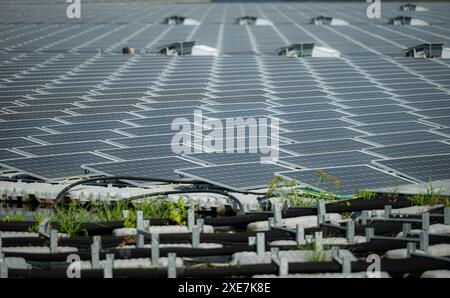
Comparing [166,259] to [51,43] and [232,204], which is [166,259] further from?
[51,43]

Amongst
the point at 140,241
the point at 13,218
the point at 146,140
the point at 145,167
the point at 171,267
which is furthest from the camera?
the point at 146,140

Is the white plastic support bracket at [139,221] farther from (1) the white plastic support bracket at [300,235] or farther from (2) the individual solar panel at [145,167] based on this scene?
(2) the individual solar panel at [145,167]

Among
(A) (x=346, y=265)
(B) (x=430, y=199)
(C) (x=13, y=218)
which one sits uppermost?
(A) (x=346, y=265)

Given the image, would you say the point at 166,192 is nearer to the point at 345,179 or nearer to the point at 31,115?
the point at 345,179

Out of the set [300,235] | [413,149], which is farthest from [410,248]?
[413,149]

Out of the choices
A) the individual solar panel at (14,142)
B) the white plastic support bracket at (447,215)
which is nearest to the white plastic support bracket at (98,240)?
the white plastic support bracket at (447,215)

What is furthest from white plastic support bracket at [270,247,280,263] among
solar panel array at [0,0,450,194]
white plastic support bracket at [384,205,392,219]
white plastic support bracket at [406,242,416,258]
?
solar panel array at [0,0,450,194]
